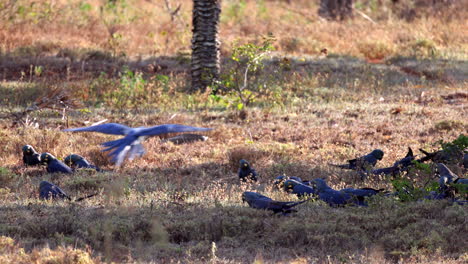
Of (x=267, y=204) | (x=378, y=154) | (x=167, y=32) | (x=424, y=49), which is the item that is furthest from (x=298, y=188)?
(x=167, y=32)

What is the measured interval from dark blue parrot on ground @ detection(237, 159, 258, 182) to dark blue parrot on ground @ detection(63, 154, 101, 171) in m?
1.70

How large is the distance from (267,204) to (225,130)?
12.7 ft

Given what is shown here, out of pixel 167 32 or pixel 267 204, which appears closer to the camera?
pixel 267 204

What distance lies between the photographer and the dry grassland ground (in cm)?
543

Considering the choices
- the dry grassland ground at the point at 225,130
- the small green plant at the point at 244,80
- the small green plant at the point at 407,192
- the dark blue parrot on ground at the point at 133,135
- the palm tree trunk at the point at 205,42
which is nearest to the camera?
the dark blue parrot on ground at the point at 133,135

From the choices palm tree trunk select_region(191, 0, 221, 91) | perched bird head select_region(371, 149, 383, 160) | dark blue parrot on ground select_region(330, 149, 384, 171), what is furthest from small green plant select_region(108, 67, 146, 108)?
perched bird head select_region(371, 149, 383, 160)

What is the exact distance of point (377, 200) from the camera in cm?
617

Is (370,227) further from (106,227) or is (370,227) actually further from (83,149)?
(83,149)

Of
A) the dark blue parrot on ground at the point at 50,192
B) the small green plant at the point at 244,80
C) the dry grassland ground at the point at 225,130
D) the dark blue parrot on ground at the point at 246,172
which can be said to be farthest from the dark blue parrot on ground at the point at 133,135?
the small green plant at the point at 244,80

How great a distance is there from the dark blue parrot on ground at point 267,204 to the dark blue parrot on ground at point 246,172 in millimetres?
1244

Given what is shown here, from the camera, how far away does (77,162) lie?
8102mm

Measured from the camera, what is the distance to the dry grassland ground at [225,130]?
5426mm

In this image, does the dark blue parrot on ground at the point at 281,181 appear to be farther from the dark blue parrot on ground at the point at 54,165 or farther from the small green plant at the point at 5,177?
the small green plant at the point at 5,177

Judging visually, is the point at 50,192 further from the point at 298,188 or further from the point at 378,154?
the point at 378,154
